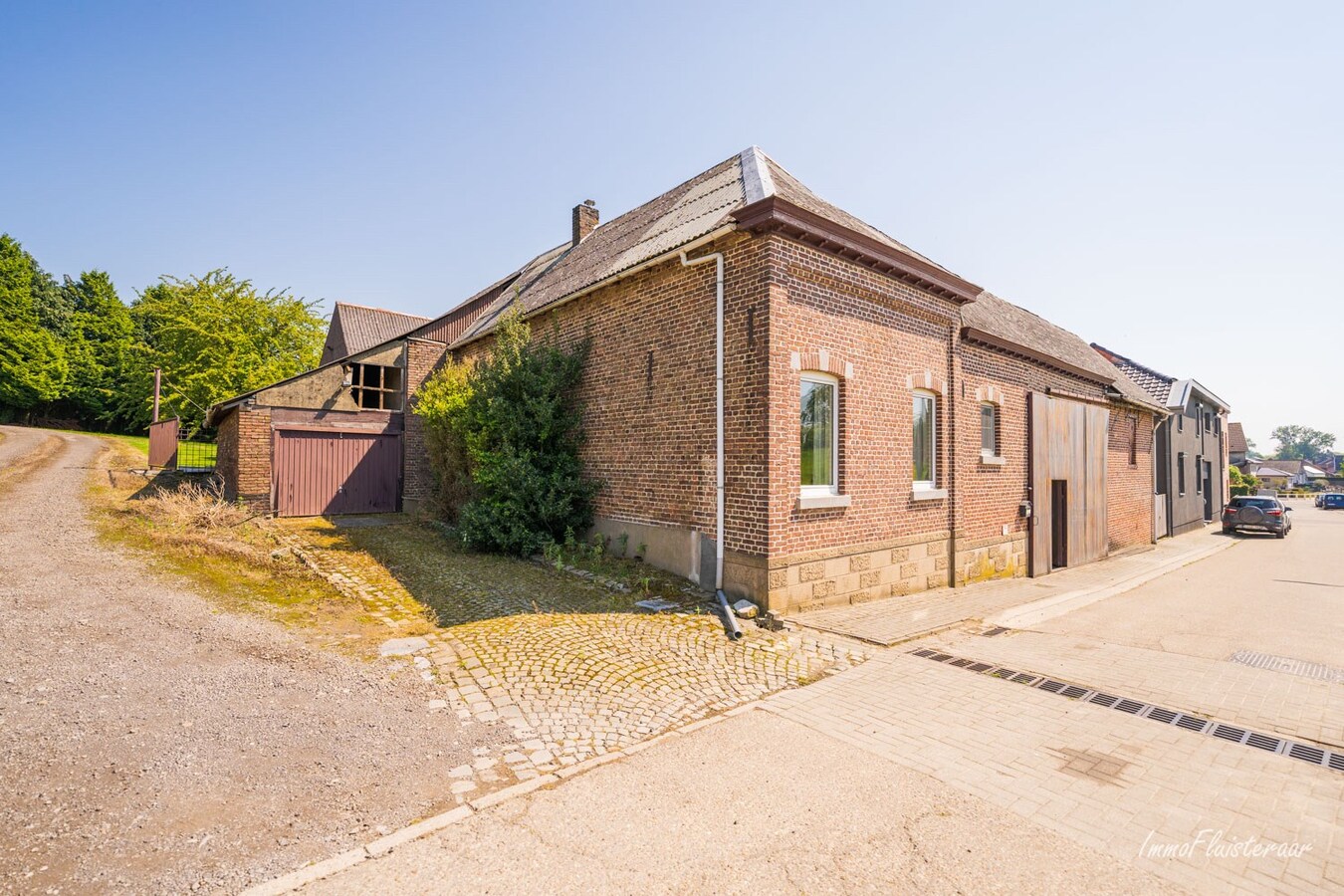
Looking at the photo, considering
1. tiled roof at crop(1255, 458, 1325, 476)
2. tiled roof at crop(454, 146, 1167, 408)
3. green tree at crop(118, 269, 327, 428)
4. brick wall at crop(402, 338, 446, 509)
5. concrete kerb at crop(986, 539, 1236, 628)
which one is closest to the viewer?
concrete kerb at crop(986, 539, 1236, 628)

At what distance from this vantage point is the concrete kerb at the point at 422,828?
107 inches

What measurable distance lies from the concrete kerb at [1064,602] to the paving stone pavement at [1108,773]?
3187mm

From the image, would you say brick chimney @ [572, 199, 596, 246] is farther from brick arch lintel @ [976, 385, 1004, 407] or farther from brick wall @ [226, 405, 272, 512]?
brick arch lintel @ [976, 385, 1004, 407]

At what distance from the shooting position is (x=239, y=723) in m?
4.18

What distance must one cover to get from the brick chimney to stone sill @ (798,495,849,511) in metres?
13.1

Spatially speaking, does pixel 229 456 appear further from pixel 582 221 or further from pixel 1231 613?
pixel 1231 613

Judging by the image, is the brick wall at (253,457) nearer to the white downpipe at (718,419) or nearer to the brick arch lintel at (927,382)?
the white downpipe at (718,419)

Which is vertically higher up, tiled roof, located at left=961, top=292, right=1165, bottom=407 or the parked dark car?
tiled roof, located at left=961, top=292, right=1165, bottom=407

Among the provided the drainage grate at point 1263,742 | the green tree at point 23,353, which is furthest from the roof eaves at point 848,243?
the green tree at point 23,353

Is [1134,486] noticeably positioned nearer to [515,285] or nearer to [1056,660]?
[1056,660]

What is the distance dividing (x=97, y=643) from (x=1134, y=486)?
23.6 m

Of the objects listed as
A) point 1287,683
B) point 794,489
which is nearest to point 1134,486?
point 1287,683

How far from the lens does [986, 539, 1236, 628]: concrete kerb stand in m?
8.46

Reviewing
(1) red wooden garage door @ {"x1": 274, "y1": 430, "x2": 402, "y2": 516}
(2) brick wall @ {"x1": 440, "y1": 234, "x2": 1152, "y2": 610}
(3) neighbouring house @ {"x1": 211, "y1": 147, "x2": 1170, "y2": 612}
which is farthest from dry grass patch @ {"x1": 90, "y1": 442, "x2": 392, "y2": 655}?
(2) brick wall @ {"x1": 440, "y1": 234, "x2": 1152, "y2": 610}
